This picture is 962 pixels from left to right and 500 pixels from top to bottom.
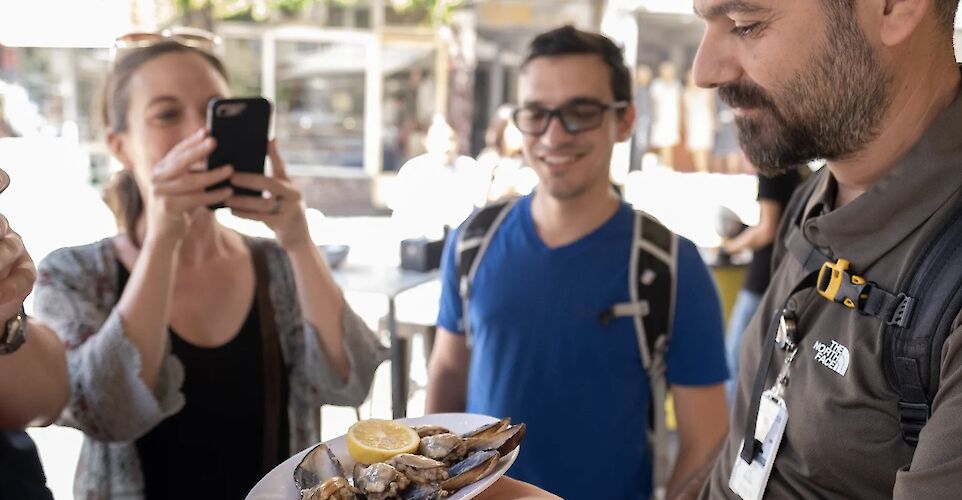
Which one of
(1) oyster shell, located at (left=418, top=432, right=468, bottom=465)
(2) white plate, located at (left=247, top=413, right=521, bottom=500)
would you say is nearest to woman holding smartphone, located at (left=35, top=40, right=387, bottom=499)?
(2) white plate, located at (left=247, top=413, right=521, bottom=500)

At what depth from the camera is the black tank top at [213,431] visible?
1830 mm

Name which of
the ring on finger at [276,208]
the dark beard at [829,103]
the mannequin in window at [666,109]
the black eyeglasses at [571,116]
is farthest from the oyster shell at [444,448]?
the mannequin in window at [666,109]

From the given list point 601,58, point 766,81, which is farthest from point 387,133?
point 766,81

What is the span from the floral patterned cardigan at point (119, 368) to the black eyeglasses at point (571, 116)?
76 centimetres

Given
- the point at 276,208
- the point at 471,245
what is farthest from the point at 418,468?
the point at 471,245

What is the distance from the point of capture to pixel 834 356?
131 centimetres

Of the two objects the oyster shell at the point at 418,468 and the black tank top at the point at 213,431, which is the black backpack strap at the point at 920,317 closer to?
the oyster shell at the point at 418,468

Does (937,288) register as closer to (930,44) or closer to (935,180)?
(935,180)

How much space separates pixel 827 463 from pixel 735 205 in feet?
39.9

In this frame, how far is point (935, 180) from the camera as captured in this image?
4.05 ft

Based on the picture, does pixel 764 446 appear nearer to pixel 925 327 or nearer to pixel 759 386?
pixel 759 386

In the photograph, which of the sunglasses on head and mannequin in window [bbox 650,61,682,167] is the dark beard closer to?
the sunglasses on head

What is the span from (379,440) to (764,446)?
71 centimetres

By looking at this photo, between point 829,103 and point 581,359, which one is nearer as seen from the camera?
point 829,103
